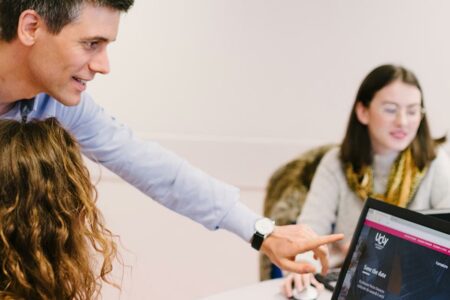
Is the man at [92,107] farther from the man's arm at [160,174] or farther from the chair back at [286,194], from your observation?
the chair back at [286,194]

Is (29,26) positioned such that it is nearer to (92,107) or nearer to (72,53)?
(72,53)

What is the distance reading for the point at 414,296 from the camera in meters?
1.36

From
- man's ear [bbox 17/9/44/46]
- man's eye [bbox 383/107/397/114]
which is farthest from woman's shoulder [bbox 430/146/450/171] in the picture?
man's ear [bbox 17/9/44/46]

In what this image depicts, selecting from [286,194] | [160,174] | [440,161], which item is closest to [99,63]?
[160,174]

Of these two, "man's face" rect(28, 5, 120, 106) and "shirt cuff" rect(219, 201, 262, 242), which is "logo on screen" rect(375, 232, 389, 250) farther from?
"man's face" rect(28, 5, 120, 106)

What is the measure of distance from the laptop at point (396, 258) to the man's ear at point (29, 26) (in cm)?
84

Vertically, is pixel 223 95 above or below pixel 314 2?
below

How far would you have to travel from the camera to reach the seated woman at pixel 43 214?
1111 mm

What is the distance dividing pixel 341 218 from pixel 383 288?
115 centimetres

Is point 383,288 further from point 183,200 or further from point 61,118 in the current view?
point 61,118

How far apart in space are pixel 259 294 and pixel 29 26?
3.09 ft

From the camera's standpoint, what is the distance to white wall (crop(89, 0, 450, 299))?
126 inches

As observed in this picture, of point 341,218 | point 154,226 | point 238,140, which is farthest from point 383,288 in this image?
point 154,226

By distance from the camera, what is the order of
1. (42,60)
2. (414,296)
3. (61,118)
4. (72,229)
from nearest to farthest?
(72,229) < (414,296) < (42,60) < (61,118)
